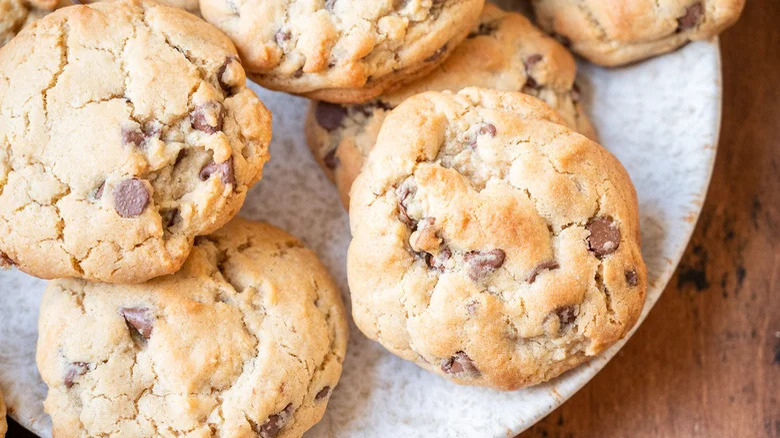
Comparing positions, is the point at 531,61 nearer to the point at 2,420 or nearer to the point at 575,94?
the point at 575,94

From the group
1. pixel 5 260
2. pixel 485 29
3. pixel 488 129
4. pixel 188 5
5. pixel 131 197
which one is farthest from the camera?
pixel 485 29

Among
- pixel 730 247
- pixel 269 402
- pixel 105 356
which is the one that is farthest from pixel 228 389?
pixel 730 247

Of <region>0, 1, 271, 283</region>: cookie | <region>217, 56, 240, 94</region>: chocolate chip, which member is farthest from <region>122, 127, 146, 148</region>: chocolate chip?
<region>217, 56, 240, 94</region>: chocolate chip

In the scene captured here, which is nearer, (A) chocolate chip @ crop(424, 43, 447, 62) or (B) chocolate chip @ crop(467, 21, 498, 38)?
(A) chocolate chip @ crop(424, 43, 447, 62)

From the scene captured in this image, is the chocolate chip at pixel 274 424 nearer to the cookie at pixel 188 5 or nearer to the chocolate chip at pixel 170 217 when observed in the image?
the chocolate chip at pixel 170 217

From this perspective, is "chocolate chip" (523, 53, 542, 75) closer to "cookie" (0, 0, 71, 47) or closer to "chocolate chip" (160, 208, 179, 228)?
"chocolate chip" (160, 208, 179, 228)

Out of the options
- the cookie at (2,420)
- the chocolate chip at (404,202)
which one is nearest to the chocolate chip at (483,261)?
the chocolate chip at (404,202)

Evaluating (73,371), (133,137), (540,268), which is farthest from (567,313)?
(73,371)
